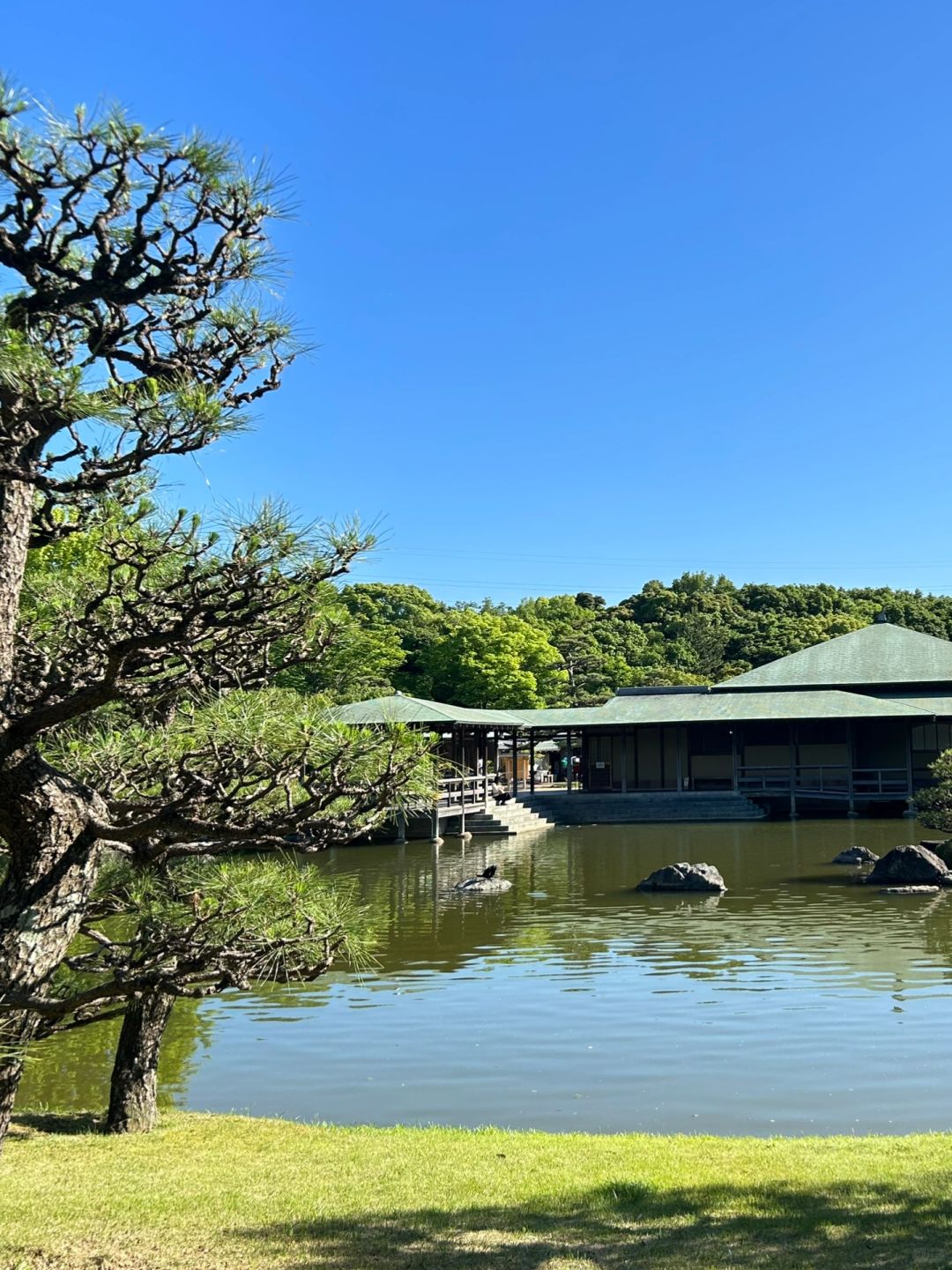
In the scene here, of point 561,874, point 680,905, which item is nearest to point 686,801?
point 561,874

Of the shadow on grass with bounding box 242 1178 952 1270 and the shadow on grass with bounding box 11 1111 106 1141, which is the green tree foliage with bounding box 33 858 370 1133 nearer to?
the shadow on grass with bounding box 242 1178 952 1270

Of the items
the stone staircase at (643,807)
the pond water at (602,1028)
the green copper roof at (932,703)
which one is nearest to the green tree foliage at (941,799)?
the pond water at (602,1028)

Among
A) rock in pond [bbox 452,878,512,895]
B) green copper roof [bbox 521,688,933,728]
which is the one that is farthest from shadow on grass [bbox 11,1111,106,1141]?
green copper roof [bbox 521,688,933,728]

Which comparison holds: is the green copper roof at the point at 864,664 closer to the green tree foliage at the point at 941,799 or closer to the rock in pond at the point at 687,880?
the green tree foliage at the point at 941,799

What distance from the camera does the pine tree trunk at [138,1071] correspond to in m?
6.57

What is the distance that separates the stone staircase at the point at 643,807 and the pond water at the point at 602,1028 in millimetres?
13432

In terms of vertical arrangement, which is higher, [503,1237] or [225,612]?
[225,612]

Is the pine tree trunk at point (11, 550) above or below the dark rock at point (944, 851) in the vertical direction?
above

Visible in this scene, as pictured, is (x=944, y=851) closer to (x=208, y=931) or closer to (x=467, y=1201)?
(x=467, y=1201)

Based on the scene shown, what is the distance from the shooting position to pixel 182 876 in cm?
557

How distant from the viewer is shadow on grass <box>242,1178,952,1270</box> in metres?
4.13

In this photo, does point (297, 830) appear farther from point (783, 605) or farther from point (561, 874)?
point (783, 605)

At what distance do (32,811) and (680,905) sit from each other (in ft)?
44.6

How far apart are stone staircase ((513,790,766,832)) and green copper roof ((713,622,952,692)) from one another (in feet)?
22.0
